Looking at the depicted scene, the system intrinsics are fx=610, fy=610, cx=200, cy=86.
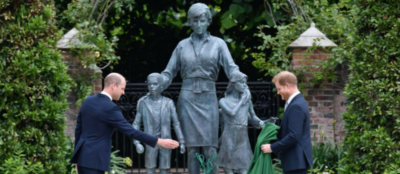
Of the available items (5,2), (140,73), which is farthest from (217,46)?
(140,73)

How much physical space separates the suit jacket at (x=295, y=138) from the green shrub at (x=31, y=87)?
9.69 feet

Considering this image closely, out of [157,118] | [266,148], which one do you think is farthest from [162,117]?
[266,148]

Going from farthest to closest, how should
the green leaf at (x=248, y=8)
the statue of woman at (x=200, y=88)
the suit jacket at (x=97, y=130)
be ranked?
the green leaf at (x=248, y=8) → the statue of woman at (x=200, y=88) → the suit jacket at (x=97, y=130)

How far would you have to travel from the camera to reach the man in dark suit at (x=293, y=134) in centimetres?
465

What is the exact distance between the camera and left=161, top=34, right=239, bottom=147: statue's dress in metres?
6.15

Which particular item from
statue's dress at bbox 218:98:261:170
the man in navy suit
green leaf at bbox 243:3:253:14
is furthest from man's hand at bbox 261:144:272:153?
green leaf at bbox 243:3:253:14

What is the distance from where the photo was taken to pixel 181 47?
6293 mm

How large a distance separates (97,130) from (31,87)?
1989mm

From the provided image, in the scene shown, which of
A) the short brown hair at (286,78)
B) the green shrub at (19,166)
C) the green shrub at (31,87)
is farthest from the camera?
the green shrub at (31,87)

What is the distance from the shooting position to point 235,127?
20.0ft

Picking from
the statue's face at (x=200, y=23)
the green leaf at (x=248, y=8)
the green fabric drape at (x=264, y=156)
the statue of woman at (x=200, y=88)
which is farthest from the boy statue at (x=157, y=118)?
the green leaf at (x=248, y=8)

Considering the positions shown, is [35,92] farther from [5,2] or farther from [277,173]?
[277,173]

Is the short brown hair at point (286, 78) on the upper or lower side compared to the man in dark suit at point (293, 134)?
upper

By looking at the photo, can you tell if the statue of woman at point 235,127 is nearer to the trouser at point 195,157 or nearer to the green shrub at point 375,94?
the trouser at point 195,157
